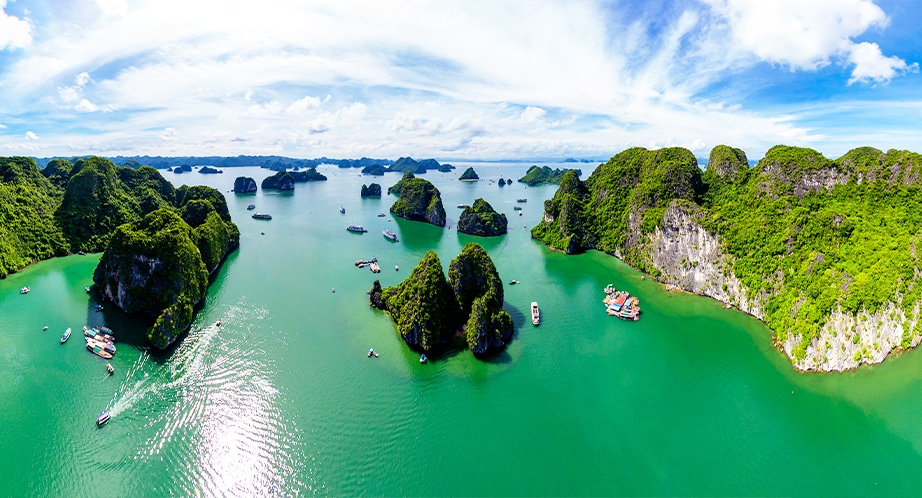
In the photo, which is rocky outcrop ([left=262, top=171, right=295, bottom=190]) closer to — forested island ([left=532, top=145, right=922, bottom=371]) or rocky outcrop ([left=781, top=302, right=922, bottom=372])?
forested island ([left=532, top=145, right=922, bottom=371])

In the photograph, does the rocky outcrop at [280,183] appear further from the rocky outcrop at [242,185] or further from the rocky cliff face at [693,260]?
the rocky cliff face at [693,260]

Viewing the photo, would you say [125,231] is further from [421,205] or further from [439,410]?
[421,205]

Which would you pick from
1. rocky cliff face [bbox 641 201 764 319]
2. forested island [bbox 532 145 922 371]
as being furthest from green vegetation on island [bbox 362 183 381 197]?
rocky cliff face [bbox 641 201 764 319]

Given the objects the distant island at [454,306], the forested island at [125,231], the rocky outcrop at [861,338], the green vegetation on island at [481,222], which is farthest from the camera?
the green vegetation on island at [481,222]

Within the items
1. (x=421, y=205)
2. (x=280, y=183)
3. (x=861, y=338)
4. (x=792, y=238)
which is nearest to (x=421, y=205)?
(x=421, y=205)

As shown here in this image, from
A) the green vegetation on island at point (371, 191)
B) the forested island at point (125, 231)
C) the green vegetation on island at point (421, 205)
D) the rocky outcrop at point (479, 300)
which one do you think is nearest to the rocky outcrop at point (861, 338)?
the rocky outcrop at point (479, 300)
